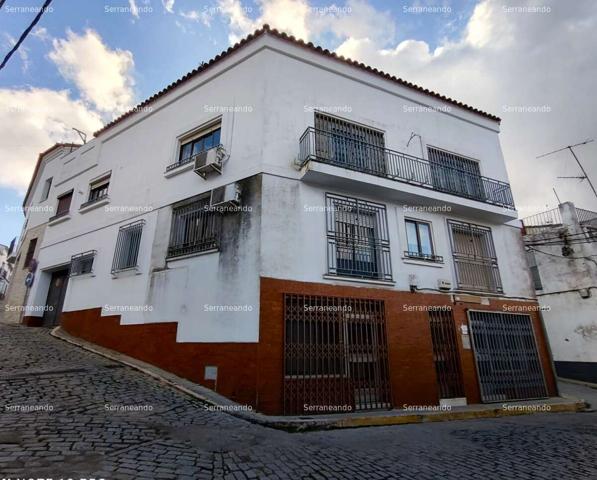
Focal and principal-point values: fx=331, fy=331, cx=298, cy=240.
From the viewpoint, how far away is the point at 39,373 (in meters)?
6.19

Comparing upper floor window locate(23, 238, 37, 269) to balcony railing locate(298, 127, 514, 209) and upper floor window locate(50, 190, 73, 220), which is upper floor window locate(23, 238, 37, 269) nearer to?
upper floor window locate(50, 190, 73, 220)

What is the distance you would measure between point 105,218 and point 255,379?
7.65 m

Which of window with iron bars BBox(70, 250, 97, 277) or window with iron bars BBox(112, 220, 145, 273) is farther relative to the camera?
window with iron bars BBox(70, 250, 97, 277)

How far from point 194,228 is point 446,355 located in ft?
23.2

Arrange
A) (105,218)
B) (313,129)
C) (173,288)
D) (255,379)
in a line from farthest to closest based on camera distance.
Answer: (105,218) < (313,129) < (173,288) < (255,379)

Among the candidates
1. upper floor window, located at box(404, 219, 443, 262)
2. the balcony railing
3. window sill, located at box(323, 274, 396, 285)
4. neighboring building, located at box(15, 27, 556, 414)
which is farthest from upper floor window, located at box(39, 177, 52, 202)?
upper floor window, located at box(404, 219, 443, 262)

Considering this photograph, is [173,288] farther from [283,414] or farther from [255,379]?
[283,414]

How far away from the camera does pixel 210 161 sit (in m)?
8.17

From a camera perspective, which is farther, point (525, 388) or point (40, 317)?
point (40, 317)

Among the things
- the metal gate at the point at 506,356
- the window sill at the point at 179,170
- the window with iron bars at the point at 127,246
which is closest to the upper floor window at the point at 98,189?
the window with iron bars at the point at 127,246

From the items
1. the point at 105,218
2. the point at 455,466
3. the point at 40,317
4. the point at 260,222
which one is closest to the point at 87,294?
the point at 105,218

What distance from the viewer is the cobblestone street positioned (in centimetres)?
334

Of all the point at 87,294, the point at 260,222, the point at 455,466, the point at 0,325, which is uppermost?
the point at 260,222

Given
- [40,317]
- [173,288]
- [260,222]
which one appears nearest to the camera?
[260,222]
